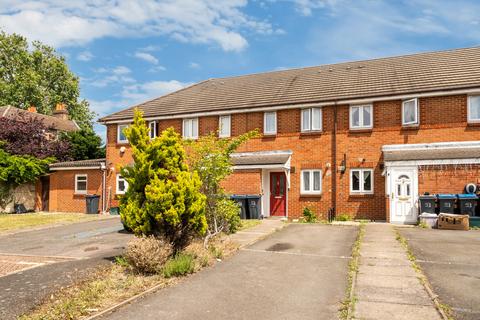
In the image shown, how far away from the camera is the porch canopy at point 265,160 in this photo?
1844 cm

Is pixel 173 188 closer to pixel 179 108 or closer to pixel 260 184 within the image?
pixel 260 184

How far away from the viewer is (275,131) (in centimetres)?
2022

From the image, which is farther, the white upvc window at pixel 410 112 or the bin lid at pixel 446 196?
the white upvc window at pixel 410 112

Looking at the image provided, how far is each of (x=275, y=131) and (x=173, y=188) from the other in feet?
40.0

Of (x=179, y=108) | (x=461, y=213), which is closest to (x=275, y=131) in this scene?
(x=179, y=108)

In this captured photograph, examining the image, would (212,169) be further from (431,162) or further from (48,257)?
(431,162)

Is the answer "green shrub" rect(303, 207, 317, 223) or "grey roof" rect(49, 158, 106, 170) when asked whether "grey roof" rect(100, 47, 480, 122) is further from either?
"green shrub" rect(303, 207, 317, 223)

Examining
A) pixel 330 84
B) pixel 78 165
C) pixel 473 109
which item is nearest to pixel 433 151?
pixel 473 109

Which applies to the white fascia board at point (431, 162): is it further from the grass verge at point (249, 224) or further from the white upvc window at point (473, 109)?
the grass verge at point (249, 224)

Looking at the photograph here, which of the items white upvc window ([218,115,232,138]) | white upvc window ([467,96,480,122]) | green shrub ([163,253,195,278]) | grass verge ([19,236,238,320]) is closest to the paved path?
green shrub ([163,253,195,278])

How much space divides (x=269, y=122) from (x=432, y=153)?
25.6 feet

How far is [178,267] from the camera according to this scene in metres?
7.95

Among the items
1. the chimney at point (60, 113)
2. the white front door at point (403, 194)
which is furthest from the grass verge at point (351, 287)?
the chimney at point (60, 113)

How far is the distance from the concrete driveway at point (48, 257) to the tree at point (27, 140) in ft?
39.5
